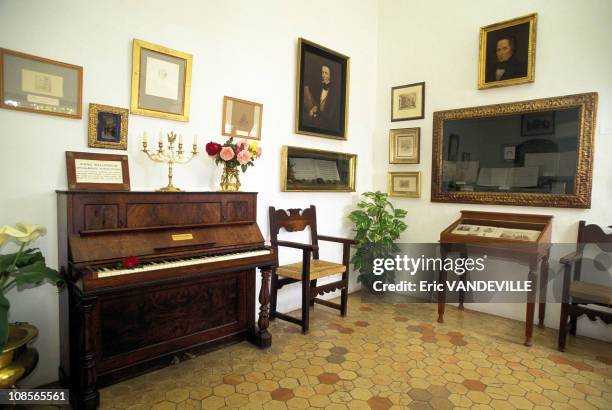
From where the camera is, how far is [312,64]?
3816 mm

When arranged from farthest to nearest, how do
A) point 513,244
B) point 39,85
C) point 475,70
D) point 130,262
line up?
point 475,70, point 513,244, point 39,85, point 130,262

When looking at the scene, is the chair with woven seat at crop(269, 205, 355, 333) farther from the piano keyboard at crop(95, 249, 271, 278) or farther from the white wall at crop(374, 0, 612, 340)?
the white wall at crop(374, 0, 612, 340)

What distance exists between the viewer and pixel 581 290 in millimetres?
2883

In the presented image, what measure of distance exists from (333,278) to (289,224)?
3.54 feet

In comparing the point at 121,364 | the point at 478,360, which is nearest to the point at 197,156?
the point at 121,364

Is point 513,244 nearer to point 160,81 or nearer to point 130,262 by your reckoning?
point 130,262

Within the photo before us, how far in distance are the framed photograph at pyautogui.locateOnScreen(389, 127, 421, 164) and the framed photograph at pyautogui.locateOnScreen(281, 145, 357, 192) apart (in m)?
0.53

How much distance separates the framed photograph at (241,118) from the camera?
3.09m

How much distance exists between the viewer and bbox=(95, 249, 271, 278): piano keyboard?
1.97 meters

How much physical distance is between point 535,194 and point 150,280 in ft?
11.3

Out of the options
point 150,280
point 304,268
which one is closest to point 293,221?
point 304,268

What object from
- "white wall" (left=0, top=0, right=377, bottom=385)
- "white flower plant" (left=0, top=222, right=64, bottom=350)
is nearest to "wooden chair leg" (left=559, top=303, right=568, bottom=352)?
"white wall" (left=0, top=0, right=377, bottom=385)

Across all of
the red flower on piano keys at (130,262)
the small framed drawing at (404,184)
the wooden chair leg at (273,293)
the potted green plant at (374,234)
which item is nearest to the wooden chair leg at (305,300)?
the wooden chair leg at (273,293)

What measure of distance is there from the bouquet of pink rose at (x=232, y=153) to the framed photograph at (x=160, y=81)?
1.09 feet
